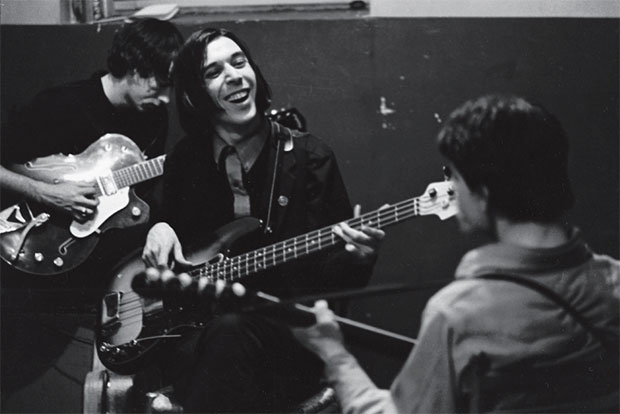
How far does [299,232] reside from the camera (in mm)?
1924

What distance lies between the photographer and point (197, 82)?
1952 millimetres

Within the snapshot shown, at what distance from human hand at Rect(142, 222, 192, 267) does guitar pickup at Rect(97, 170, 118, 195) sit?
13cm

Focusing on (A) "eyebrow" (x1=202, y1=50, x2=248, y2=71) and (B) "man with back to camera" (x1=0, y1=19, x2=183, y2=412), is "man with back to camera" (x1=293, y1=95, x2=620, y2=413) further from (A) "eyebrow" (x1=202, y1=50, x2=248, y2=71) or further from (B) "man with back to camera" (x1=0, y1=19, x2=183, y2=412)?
(B) "man with back to camera" (x1=0, y1=19, x2=183, y2=412)

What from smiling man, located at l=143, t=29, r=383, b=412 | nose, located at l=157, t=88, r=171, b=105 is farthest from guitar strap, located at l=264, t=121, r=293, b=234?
nose, located at l=157, t=88, r=171, b=105

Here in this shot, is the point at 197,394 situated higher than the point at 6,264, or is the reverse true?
the point at 6,264

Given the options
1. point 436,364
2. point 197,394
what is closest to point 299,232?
point 197,394

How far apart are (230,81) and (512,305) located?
0.83 m

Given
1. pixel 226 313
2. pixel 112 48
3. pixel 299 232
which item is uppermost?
pixel 112 48

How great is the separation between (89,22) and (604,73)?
1259 mm

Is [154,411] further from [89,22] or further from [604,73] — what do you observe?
[604,73]

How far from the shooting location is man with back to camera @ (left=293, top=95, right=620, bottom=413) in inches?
57.8

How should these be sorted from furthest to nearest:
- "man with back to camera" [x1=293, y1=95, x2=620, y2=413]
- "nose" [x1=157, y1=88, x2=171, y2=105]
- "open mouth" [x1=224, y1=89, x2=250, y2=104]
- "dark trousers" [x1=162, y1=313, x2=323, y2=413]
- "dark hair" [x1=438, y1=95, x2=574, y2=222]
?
"nose" [x1=157, y1=88, x2=171, y2=105] < "open mouth" [x1=224, y1=89, x2=250, y2=104] < "dark trousers" [x1=162, y1=313, x2=323, y2=413] < "dark hair" [x1=438, y1=95, x2=574, y2=222] < "man with back to camera" [x1=293, y1=95, x2=620, y2=413]

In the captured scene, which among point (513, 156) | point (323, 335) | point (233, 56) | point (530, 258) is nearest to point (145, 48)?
→ point (233, 56)

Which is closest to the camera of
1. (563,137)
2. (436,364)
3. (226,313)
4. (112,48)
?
(436,364)
